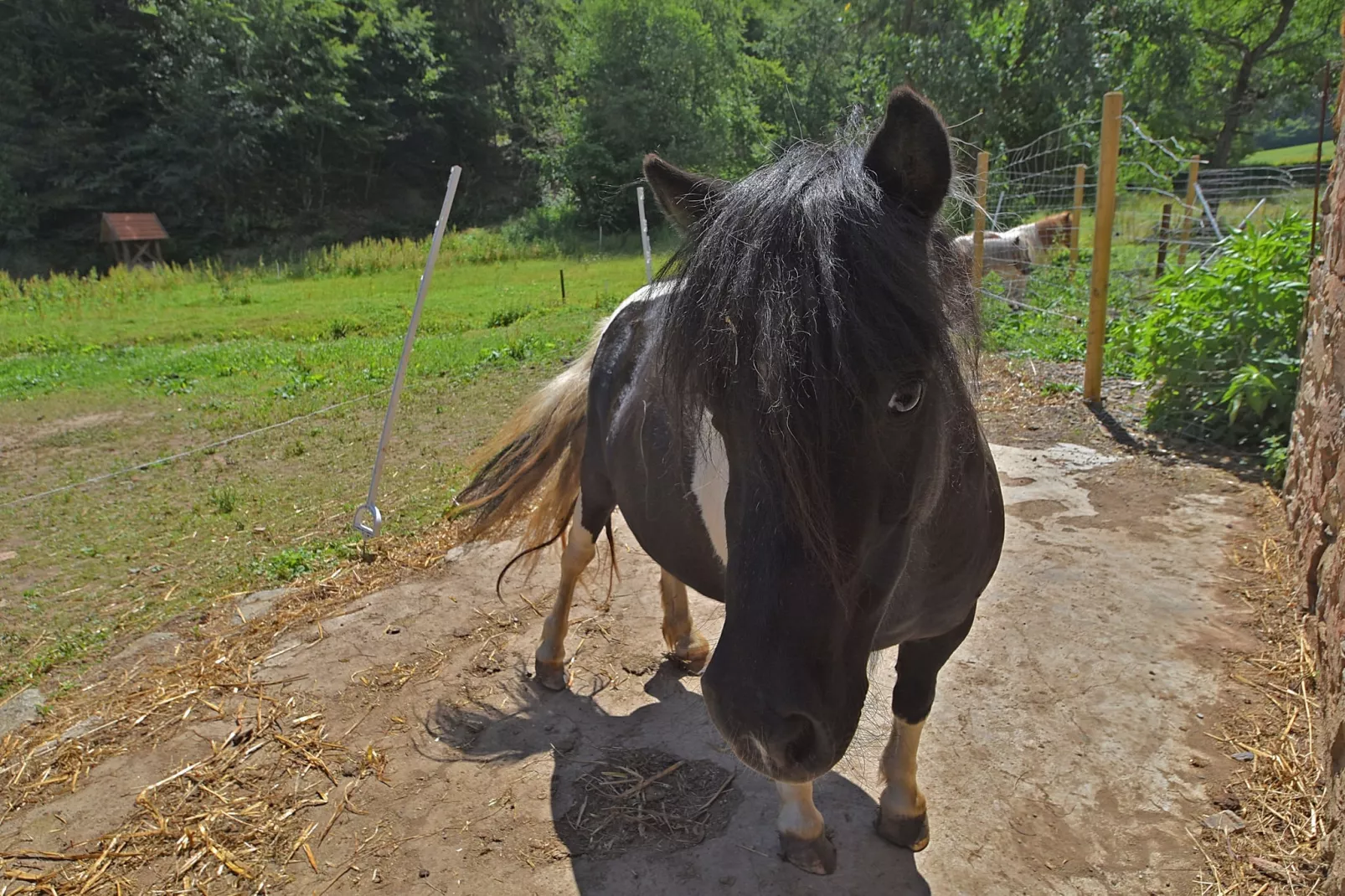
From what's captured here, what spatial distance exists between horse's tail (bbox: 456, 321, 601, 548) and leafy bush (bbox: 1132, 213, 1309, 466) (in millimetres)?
3924

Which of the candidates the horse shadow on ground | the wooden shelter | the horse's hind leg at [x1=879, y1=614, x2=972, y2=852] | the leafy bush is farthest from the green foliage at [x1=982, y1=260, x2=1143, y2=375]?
the wooden shelter

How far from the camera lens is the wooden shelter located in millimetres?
25750

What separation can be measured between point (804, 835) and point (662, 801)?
51 cm

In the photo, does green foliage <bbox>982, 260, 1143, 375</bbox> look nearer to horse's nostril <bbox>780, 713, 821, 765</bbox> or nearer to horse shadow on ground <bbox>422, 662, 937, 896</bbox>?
horse shadow on ground <bbox>422, 662, 937, 896</bbox>

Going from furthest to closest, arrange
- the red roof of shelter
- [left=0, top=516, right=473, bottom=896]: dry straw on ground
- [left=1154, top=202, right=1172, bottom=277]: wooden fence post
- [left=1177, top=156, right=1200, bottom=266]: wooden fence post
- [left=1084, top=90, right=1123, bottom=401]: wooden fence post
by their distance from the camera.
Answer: the red roof of shelter < [left=1154, top=202, right=1172, bottom=277]: wooden fence post < [left=1177, top=156, right=1200, bottom=266]: wooden fence post < [left=1084, top=90, right=1123, bottom=401]: wooden fence post < [left=0, top=516, right=473, bottom=896]: dry straw on ground

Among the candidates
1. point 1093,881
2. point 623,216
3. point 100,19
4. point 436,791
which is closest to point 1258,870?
point 1093,881

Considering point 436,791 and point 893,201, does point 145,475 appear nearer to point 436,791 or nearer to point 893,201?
point 436,791

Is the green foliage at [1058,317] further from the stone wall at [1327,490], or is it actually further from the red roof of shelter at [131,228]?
the red roof of shelter at [131,228]

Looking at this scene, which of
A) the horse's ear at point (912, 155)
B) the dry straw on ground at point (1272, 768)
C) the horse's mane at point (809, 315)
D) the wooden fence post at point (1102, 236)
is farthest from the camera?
the wooden fence post at point (1102, 236)

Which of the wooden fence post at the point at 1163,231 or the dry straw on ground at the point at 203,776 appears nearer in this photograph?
the dry straw on ground at the point at 203,776

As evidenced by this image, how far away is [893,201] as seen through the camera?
144 centimetres

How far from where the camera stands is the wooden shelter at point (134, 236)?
25750 mm

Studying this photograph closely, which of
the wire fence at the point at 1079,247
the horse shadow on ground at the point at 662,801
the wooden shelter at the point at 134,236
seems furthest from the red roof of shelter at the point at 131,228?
the horse shadow on ground at the point at 662,801

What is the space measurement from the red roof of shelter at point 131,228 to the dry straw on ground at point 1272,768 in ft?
106
